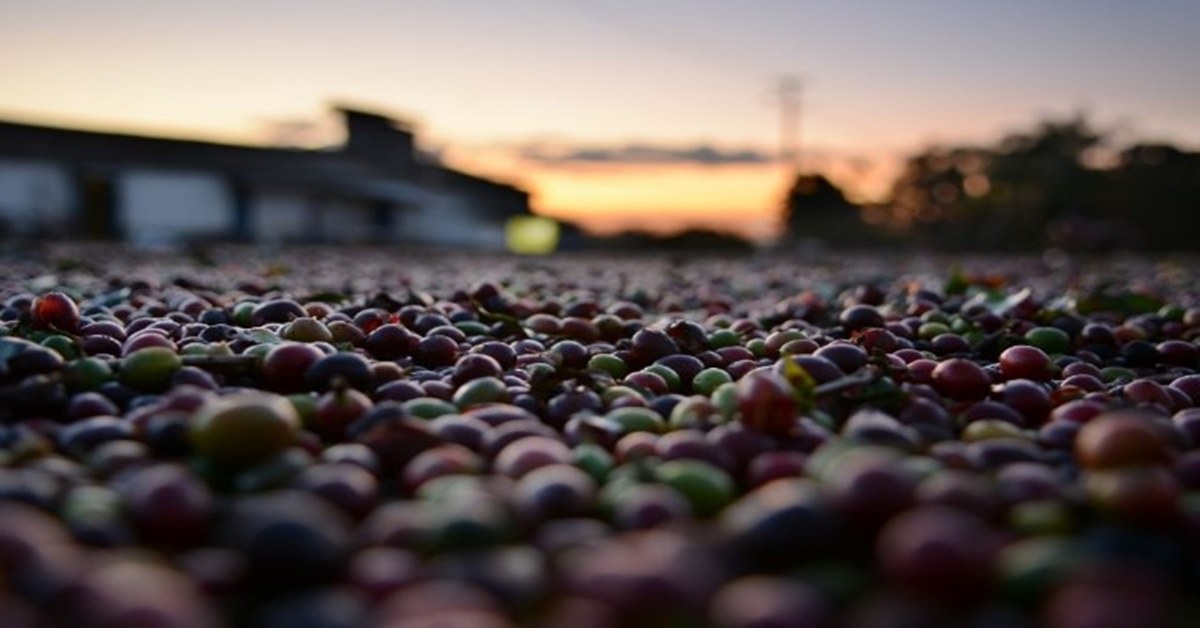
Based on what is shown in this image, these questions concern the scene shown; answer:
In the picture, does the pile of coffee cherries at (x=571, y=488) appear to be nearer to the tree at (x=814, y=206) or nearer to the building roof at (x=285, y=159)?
the building roof at (x=285, y=159)

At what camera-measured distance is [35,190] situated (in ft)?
100

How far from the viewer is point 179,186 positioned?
3431cm

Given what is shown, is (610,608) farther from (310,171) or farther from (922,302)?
(310,171)

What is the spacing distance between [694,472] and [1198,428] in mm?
1506

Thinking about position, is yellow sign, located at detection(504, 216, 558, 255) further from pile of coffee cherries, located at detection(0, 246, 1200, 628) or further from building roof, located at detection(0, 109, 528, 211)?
pile of coffee cherries, located at detection(0, 246, 1200, 628)

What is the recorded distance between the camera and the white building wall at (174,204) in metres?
32.5

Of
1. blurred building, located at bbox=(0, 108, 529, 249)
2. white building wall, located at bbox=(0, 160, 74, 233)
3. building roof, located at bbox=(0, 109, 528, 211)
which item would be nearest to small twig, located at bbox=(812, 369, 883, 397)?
blurred building, located at bbox=(0, 108, 529, 249)

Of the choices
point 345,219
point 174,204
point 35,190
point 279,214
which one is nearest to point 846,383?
point 35,190

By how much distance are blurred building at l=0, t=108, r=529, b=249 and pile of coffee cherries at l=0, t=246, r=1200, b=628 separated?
22.9 metres

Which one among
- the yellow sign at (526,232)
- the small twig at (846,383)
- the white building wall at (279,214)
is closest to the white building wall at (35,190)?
the white building wall at (279,214)

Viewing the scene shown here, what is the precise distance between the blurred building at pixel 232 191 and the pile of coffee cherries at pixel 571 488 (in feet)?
75.3

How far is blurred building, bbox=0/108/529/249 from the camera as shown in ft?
100

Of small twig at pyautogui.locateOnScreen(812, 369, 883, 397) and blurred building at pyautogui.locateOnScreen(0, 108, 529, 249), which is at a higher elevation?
blurred building at pyautogui.locateOnScreen(0, 108, 529, 249)

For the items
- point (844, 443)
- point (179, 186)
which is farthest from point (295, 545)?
point (179, 186)
